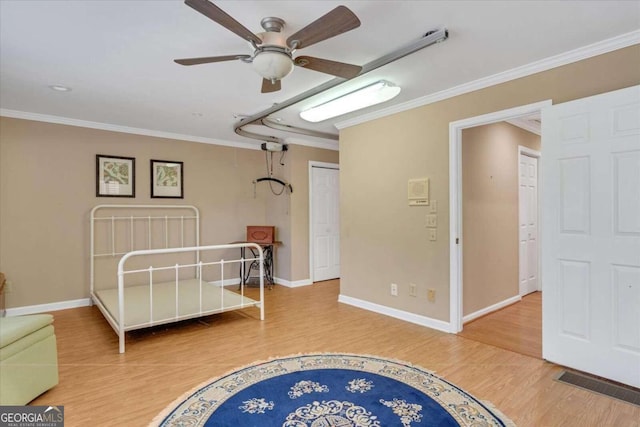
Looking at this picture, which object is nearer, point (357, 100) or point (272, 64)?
point (272, 64)

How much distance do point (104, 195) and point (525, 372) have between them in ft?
16.8

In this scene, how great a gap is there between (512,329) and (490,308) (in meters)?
0.57

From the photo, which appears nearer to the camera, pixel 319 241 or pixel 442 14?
pixel 442 14

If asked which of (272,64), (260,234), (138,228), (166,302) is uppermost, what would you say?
(272,64)

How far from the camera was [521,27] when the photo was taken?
2.23 metres

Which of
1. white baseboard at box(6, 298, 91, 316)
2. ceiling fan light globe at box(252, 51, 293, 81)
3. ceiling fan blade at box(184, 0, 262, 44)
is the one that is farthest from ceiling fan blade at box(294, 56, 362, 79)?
white baseboard at box(6, 298, 91, 316)

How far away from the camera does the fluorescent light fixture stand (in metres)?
3.15

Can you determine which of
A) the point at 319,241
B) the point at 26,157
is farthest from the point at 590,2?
the point at 26,157

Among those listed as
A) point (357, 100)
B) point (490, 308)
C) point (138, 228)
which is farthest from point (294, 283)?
point (357, 100)

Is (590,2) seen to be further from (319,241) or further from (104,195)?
(104,195)

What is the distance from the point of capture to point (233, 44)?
245 cm

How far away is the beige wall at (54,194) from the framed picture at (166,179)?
0.08 m

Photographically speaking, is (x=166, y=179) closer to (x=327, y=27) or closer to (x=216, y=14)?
(x=216, y=14)

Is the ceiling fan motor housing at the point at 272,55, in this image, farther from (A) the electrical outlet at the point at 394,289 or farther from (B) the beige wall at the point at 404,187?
(A) the electrical outlet at the point at 394,289
